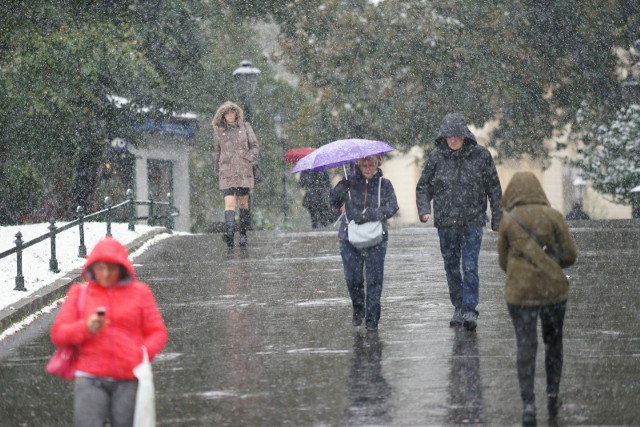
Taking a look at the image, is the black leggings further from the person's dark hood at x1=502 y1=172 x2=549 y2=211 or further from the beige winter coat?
the beige winter coat

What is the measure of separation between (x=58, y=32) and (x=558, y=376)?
13.7m

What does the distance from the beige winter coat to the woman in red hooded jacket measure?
12497 millimetres

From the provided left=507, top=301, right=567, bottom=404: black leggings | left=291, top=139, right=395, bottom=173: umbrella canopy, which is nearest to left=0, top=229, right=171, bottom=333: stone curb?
left=291, top=139, right=395, bottom=173: umbrella canopy

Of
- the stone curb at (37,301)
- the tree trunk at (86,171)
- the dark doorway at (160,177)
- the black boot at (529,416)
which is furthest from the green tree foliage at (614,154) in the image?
the black boot at (529,416)

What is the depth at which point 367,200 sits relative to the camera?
436 inches

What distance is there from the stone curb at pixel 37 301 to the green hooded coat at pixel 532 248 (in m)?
5.61

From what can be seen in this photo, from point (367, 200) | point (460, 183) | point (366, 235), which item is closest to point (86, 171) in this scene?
point (367, 200)

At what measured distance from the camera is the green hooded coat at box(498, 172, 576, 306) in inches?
297

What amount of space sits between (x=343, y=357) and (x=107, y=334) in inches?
152

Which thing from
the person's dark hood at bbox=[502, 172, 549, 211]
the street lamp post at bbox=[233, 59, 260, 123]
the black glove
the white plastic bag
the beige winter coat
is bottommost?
the white plastic bag

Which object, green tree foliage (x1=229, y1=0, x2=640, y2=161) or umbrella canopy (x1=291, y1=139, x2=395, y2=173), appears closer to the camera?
umbrella canopy (x1=291, y1=139, x2=395, y2=173)

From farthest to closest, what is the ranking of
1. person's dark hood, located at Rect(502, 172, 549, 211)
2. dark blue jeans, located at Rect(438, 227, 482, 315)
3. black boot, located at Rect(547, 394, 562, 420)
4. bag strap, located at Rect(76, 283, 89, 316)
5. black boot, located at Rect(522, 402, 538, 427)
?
dark blue jeans, located at Rect(438, 227, 482, 315)
person's dark hood, located at Rect(502, 172, 549, 211)
black boot, located at Rect(547, 394, 562, 420)
black boot, located at Rect(522, 402, 538, 427)
bag strap, located at Rect(76, 283, 89, 316)

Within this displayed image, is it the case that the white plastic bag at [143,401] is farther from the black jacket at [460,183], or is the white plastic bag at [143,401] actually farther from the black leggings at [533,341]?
the black jacket at [460,183]

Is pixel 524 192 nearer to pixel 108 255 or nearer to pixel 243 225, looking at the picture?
pixel 108 255
